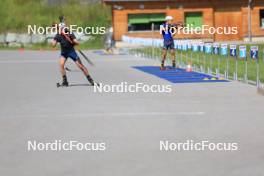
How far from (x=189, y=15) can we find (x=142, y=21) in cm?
358

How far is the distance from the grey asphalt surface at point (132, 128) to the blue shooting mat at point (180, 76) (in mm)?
1246

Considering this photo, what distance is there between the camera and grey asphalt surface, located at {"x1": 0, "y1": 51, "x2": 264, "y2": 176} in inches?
316

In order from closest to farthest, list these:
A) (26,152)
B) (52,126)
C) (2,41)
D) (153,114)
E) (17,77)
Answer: (26,152)
(52,126)
(153,114)
(17,77)
(2,41)

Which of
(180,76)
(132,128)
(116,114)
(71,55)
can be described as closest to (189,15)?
(180,76)

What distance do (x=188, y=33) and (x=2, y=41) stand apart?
577 inches

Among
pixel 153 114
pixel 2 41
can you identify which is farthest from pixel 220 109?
pixel 2 41

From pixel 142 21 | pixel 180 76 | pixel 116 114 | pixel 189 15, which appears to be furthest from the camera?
pixel 189 15

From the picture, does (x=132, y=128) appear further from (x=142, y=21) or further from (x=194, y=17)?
(x=194, y=17)

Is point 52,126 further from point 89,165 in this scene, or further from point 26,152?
point 89,165

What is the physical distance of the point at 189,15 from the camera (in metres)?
54.7

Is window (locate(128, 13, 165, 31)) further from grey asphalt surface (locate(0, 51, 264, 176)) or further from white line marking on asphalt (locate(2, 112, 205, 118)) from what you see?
white line marking on asphalt (locate(2, 112, 205, 118))

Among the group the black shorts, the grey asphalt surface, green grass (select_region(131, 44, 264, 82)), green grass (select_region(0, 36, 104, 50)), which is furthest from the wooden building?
the black shorts

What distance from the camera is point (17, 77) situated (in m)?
22.4

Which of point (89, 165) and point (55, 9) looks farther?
point (55, 9)
